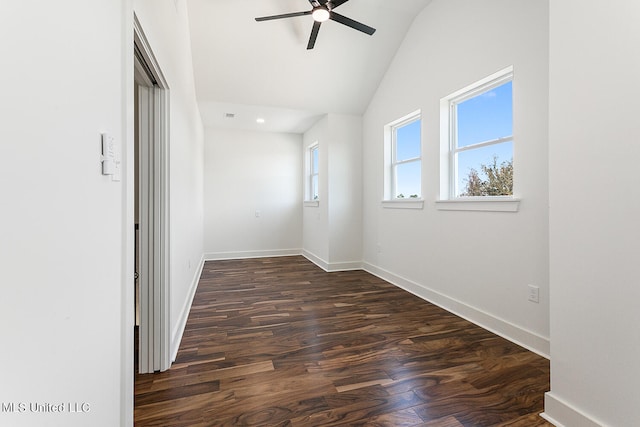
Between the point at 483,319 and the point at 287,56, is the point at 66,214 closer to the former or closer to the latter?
the point at 483,319

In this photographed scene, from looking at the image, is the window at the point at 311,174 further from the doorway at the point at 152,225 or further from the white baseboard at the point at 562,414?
the white baseboard at the point at 562,414

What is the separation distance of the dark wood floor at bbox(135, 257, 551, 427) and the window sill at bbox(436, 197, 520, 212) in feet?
3.34

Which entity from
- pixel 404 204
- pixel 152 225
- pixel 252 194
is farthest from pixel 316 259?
pixel 152 225

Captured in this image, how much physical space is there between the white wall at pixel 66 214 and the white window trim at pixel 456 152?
2.49 meters

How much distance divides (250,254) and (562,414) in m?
4.90

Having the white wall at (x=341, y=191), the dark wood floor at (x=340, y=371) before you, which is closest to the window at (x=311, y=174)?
the white wall at (x=341, y=191)

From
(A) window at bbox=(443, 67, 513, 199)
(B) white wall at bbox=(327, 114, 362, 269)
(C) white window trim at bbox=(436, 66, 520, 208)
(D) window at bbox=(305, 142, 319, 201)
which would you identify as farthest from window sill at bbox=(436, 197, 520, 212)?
(D) window at bbox=(305, 142, 319, 201)

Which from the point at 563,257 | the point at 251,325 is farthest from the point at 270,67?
the point at 563,257

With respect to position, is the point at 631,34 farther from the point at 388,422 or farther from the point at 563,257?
the point at 388,422

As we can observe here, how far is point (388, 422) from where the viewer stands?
1381mm

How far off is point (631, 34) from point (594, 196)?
2.11 feet

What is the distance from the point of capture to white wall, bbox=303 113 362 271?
4387 mm

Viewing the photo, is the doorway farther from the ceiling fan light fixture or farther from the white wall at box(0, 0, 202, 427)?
the ceiling fan light fixture

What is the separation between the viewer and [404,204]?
136 inches
